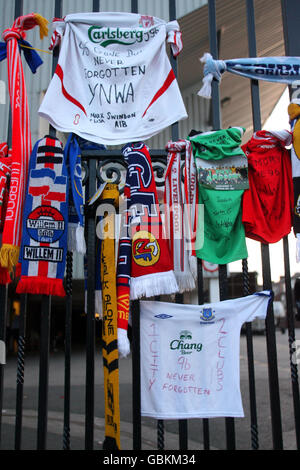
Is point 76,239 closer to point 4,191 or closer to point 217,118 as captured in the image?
point 4,191

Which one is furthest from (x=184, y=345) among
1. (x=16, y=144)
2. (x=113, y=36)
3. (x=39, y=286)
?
(x=113, y=36)

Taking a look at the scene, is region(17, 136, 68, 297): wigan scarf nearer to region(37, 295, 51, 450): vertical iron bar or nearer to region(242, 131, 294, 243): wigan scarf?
region(37, 295, 51, 450): vertical iron bar

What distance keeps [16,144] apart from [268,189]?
5.71 feet

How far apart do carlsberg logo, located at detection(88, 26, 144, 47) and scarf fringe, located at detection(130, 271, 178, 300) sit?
1801 millimetres

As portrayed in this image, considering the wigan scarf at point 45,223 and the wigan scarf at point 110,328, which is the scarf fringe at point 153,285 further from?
the wigan scarf at point 45,223

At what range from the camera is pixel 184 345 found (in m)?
2.53

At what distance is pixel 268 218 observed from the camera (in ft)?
8.89

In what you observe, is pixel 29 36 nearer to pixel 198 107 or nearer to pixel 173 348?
pixel 198 107

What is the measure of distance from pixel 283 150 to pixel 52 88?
170 centimetres

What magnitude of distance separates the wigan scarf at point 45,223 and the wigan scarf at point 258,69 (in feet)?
3.86

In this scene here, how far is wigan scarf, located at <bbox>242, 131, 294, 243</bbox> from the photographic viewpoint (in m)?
2.67

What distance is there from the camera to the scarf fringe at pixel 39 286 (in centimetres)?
244

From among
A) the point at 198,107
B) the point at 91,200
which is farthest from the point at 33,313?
the point at 91,200

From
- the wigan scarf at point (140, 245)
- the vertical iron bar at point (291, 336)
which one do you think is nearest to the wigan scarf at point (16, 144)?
the wigan scarf at point (140, 245)
